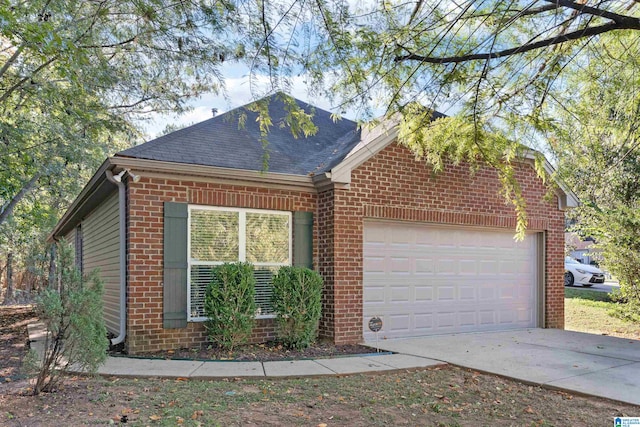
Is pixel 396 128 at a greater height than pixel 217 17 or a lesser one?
lesser

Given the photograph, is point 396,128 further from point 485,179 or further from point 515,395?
point 515,395

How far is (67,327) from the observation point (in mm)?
4520

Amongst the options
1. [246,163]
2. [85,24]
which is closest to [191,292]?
[246,163]

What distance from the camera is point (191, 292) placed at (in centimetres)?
691

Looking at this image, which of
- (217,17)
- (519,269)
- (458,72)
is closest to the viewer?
(217,17)

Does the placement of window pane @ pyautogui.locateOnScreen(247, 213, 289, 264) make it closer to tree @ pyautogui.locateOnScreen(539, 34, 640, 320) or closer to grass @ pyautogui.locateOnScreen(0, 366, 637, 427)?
grass @ pyautogui.locateOnScreen(0, 366, 637, 427)

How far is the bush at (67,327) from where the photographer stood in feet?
14.6

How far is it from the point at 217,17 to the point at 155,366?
162 inches

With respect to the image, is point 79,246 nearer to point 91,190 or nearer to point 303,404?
point 91,190

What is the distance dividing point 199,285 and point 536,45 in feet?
17.8

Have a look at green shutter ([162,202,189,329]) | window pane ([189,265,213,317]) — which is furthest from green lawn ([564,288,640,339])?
green shutter ([162,202,189,329])

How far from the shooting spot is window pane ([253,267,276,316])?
7.43 meters

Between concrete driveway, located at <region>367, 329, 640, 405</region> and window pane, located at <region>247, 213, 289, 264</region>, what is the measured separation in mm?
2254

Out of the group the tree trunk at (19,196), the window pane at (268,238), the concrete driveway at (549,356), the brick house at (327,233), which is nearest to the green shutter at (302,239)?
the brick house at (327,233)
